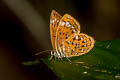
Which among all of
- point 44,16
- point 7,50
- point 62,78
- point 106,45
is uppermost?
point 44,16

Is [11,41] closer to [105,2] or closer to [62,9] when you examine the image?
[62,9]

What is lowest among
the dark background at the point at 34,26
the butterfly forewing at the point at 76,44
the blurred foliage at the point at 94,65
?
the blurred foliage at the point at 94,65

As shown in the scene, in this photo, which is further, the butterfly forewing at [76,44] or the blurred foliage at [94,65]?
the butterfly forewing at [76,44]

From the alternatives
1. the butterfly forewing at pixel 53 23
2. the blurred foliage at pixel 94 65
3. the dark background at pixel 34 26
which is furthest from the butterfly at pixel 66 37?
the dark background at pixel 34 26

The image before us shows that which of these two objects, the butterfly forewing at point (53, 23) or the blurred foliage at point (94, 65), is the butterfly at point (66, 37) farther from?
the blurred foliage at point (94, 65)

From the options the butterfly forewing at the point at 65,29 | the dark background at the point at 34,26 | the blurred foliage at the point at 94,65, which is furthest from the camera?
the dark background at the point at 34,26

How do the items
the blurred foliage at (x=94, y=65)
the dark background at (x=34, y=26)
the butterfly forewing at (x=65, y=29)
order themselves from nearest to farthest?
1. the blurred foliage at (x=94, y=65)
2. the butterfly forewing at (x=65, y=29)
3. the dark background at (x=34, y=26)

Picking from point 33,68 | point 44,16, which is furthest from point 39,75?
point 44,16

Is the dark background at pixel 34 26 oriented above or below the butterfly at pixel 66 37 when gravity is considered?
above
